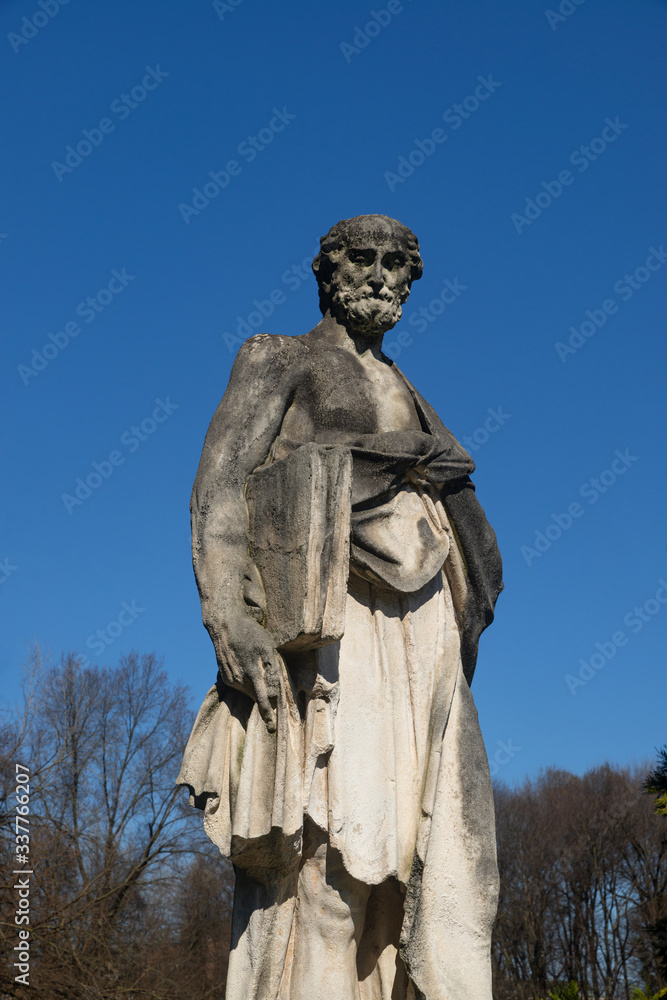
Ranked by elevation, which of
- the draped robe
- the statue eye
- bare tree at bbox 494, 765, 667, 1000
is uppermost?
bare tree at bbox 494, 765, 667, 1000

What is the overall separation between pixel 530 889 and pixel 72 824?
21.7 metres

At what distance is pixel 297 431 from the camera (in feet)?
16.5

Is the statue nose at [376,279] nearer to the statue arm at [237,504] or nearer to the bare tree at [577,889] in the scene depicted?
the statue arm at [237,504]

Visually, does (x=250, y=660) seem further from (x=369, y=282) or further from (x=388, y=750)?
(x=369, y=282)

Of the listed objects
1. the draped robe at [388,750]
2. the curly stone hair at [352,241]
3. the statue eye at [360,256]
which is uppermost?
the curly stone hair at [352,241]

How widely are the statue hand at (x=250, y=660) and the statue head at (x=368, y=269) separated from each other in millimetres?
1585

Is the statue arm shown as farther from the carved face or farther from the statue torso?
the carved face

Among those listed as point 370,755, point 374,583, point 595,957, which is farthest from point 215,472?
point 595,957

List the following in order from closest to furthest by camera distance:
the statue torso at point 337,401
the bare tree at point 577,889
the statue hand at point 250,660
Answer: the statue hand at point 250,660 → the statue torso at point 337,401 → the bare tree at point 577,889

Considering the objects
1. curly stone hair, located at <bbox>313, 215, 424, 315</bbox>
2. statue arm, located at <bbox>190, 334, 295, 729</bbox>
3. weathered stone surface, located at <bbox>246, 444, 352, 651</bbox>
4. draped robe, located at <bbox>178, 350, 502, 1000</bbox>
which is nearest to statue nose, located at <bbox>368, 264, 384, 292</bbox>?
curly stone hair, located at <bbox>313, 215, 424, 315</bbox>

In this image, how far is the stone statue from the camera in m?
→ 4.37

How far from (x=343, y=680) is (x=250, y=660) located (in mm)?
488

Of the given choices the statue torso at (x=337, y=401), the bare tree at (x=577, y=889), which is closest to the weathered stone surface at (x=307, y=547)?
the statue torso at (x=337, y=401)

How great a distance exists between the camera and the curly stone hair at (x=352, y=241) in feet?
17.1
